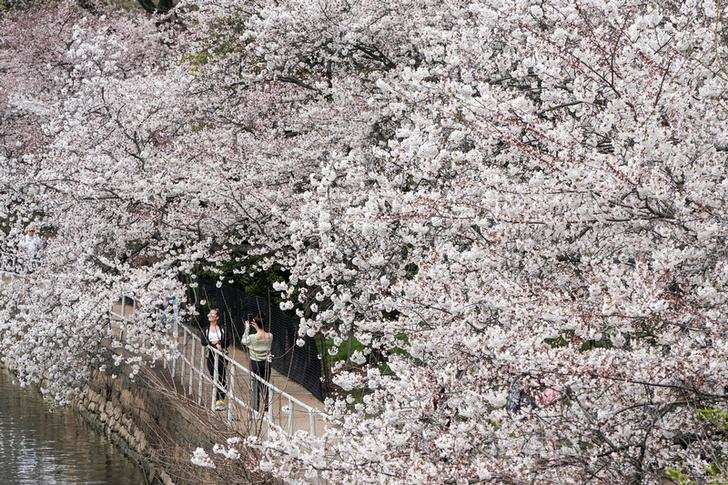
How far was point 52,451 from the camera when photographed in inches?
827

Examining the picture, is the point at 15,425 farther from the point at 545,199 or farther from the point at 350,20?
the point at 545,199

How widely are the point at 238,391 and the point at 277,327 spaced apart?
408 cm

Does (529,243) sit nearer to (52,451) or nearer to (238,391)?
(238,391)

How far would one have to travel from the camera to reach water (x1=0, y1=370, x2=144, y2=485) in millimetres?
19047

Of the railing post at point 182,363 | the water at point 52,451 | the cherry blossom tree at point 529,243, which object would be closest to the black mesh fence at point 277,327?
the railing post at point 182,363

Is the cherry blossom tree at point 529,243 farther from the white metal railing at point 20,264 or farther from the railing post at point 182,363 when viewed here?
the white metal railing at point 20,264

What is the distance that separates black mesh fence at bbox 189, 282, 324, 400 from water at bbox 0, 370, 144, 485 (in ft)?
9.76

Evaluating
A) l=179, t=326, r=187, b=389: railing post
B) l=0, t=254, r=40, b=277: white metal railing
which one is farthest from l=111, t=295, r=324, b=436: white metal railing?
l=0, t=254, r=40, b=277: white metal railing

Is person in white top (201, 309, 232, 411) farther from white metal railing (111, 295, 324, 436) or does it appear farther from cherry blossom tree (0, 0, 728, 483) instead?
cherry blossom tree (0, 0, 728, 483)

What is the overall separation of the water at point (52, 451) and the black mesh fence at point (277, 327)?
9.76 feet

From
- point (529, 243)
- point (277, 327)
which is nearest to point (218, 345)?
point (277, 327)

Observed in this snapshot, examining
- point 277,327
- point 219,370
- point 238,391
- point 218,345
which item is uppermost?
point 277,327

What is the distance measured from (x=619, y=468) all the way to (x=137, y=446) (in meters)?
14.0

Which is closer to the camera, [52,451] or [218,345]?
[218,345]
